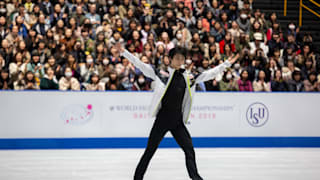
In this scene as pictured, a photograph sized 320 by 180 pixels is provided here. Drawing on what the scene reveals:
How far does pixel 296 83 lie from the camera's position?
11.7 meters

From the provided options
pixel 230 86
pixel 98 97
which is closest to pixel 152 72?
pixel 98 97

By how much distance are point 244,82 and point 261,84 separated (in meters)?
0.44

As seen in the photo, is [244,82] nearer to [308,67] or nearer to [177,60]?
[308,67]

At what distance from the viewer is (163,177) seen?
20.6ft

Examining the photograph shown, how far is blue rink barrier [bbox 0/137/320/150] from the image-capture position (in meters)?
9.54

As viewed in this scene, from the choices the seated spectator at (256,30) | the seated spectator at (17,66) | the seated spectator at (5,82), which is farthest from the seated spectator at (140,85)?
the seated spectator at (256,30)

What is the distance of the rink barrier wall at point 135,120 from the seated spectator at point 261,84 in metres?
0.95

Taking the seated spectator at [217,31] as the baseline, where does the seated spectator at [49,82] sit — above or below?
below

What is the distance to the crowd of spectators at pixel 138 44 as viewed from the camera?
10977 mm

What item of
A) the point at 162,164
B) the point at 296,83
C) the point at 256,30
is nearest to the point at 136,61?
the point at 162,164

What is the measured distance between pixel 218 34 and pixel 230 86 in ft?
7.95

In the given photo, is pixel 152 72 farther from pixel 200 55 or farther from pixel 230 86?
pixel 200 55

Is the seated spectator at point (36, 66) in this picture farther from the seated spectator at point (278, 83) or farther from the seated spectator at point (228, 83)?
the seated spectator at point (278, 83)

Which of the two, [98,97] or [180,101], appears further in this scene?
[98,97]
